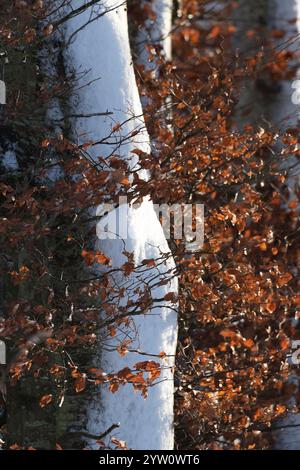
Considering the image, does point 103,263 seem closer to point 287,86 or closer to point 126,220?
point 126,220

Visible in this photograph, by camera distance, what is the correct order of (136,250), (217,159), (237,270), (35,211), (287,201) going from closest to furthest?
(35,211)
(136,250)
(237,270)
(217,159)
(287,201)

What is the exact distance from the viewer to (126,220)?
5.55m

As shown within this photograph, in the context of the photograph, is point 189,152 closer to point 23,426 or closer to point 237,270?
point 237,270

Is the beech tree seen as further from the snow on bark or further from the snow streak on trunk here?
the snow streak on trunk

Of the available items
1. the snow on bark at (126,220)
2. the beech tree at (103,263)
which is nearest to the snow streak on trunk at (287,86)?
the beech tree at (103,263)

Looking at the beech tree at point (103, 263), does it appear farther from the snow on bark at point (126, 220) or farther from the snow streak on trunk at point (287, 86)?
the snow streak on trunk at point (287, 86)

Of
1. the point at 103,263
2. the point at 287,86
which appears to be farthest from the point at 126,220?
the point at 287,86

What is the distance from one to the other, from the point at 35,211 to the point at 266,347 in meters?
2.66

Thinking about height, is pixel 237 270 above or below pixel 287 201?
below

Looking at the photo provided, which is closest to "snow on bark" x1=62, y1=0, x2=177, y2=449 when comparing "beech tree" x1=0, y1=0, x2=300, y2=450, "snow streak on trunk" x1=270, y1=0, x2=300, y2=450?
"beech tree" x1=0, y1=0, x2=300, y2=450

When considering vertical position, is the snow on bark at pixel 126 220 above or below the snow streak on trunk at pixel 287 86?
below

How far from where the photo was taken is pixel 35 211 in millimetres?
5148

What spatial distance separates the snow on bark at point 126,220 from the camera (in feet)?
17.9
